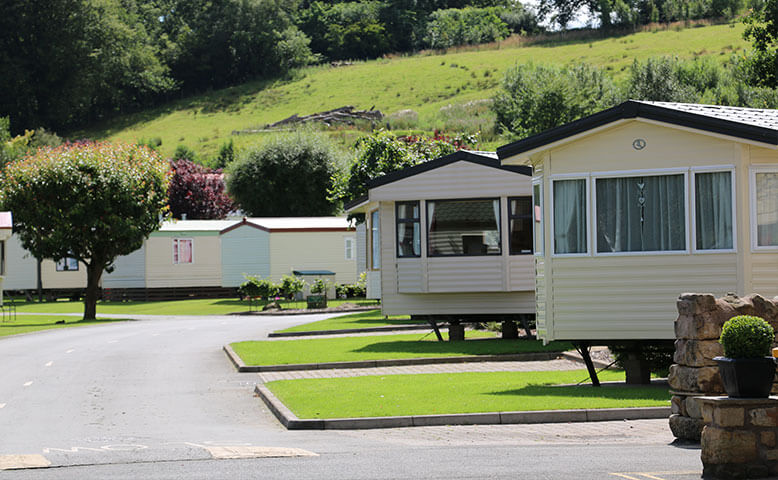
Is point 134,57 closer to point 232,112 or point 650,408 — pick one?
point 232,112

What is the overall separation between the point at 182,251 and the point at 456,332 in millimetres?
29375

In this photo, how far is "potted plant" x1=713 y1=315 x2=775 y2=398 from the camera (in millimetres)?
8570

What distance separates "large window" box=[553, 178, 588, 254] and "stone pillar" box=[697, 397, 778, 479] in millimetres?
6870

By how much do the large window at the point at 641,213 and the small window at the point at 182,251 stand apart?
1474 inches

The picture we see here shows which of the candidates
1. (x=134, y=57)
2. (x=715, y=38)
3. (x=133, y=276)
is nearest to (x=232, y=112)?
(x=134, y=57)

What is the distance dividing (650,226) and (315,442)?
21.0 feet

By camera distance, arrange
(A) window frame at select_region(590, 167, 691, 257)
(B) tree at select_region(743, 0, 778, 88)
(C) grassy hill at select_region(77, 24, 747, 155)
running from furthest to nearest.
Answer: (C) grassy hill at select_region(77, 24, 747, 155)
(B) tree at select_region(743, 0, 778, 88)
(A) window frame at select_region(590, 167, 691, 257)

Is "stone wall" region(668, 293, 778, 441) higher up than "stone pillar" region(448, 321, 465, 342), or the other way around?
"stone wall" region(668, 293, 778, 441)

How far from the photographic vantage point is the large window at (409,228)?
22656mm

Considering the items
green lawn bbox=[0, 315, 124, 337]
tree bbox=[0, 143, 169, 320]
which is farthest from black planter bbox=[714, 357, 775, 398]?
tree bbox=[0, 143, 169, 320]

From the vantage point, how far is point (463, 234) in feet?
73.3

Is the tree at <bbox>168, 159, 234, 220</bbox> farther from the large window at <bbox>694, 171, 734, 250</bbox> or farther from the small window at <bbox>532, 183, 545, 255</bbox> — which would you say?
the large window at <bbox>694, 171, 734, 250</bbox>

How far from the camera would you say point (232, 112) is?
10500 centimetres

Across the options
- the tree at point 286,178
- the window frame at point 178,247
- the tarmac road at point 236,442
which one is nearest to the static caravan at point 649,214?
the tarmac road at point 236,442
